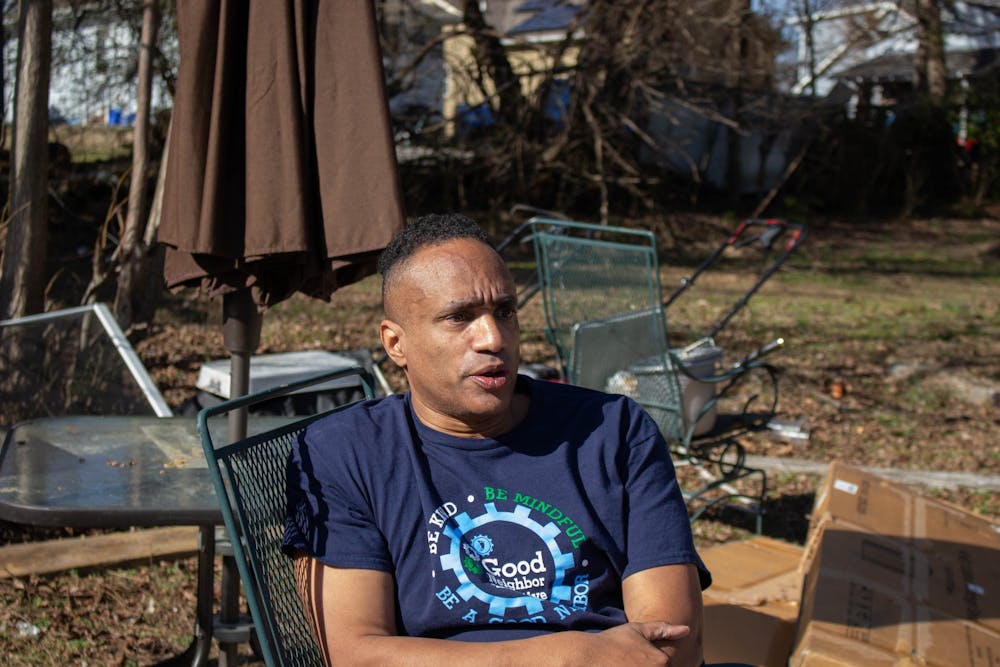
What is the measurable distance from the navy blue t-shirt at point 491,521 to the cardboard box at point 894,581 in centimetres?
113

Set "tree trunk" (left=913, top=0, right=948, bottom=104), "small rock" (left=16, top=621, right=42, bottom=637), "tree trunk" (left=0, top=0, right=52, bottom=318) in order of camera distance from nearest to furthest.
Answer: "small rock" (left=16, top=621, right=42, bottom=637) → "tree trunk" (left=0, top=0, right=52, bottom=318) → "tree trunk" (left=913, top=0, right=948, bottom=104)

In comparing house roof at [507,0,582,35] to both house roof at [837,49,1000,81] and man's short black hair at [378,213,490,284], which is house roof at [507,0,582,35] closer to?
house roof at [837,49,1000,81]

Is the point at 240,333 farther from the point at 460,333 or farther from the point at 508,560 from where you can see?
the point at 508,560

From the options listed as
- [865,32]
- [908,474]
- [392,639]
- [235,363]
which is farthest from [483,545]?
[865,32]

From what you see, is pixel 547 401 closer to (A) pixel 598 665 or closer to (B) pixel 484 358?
(B) pixel 484 358

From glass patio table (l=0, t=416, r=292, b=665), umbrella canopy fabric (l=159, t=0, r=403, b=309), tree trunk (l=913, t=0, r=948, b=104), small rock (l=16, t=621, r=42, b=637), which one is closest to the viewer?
glass patio table (l=0, t=416, r=292, b=665)

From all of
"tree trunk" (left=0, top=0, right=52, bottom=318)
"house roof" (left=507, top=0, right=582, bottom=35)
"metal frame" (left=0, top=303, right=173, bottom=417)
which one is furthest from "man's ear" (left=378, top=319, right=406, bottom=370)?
"house roof" (left=507, top=0, right=582, bottom=35)

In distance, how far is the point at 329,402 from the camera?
4812mm

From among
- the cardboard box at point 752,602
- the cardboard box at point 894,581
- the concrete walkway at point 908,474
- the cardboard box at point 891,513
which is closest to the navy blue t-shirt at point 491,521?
the cardboard box at point 894,581

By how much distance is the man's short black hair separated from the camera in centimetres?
214

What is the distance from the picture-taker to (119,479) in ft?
8.72

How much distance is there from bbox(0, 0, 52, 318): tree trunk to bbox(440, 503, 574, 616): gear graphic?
11.3 ft

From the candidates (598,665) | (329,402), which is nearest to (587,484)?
(598,665)

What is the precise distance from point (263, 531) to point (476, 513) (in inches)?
17.2
